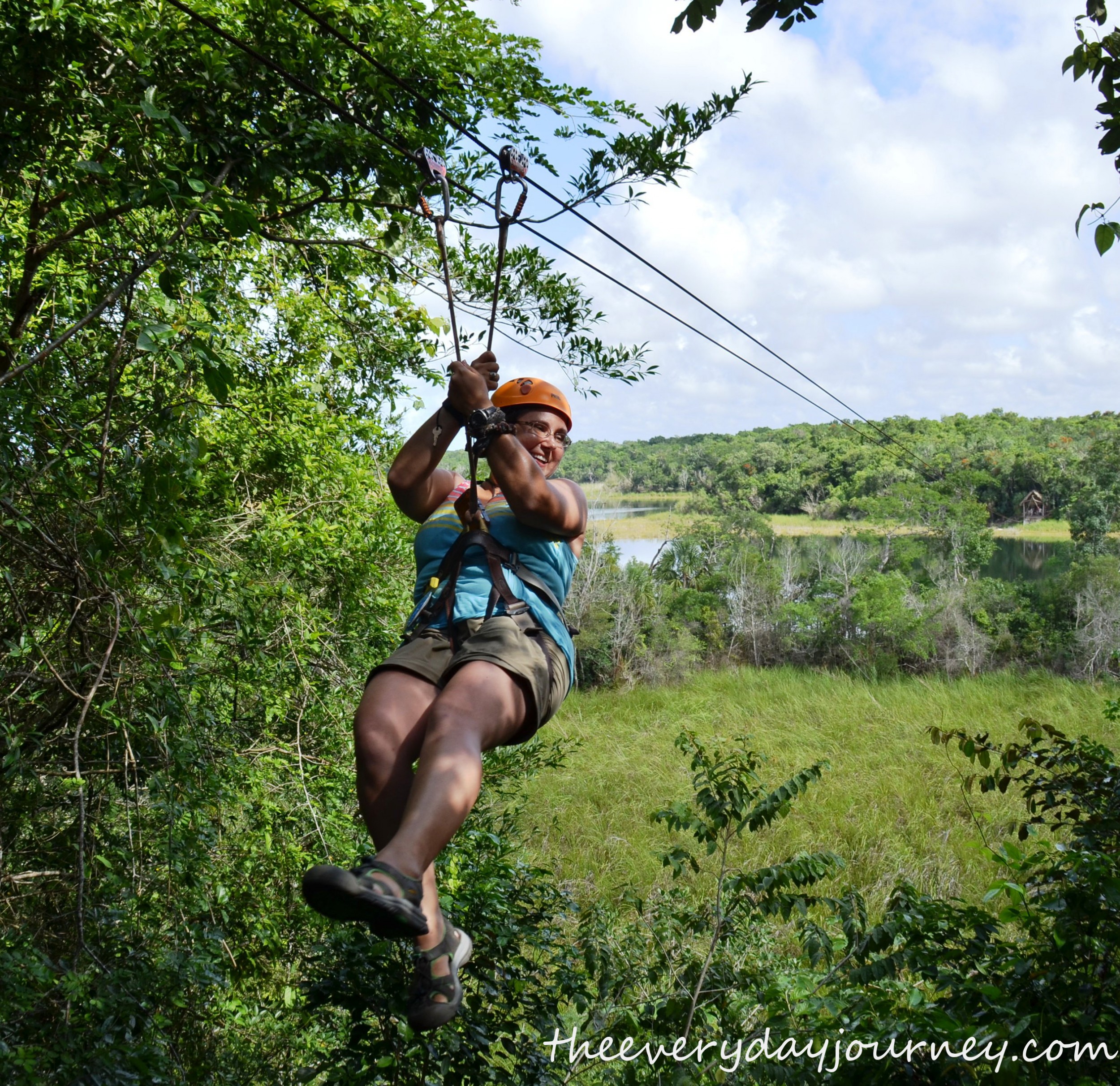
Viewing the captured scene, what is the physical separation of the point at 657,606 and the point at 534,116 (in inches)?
874

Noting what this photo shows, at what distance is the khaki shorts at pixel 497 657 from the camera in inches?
99.4

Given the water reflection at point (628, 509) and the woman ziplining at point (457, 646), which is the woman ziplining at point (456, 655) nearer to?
the woman ziplining at point (457, 646)

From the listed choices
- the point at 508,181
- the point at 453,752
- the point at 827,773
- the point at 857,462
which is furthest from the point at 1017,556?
the point at 453,752

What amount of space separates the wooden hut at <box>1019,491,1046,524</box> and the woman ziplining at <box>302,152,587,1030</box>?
50628 millimetres

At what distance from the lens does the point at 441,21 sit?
403 centimetres

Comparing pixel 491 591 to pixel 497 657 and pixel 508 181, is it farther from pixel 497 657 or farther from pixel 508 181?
pixel 508 181

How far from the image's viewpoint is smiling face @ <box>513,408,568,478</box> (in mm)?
3125

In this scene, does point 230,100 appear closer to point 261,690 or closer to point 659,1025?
point 261,690

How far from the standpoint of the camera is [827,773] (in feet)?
50.6

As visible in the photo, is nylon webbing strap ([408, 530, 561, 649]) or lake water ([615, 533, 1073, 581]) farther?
lake water ([615, 533, 1073, 581])

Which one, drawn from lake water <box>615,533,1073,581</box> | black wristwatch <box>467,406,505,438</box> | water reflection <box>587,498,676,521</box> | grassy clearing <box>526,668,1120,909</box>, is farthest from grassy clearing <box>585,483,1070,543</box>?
black wristwatch <box>467,406,505,438</box>

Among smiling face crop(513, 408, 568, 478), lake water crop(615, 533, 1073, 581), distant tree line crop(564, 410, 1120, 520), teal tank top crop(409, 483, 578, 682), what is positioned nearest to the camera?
teal tank top crop(409, 483, 578, 682)

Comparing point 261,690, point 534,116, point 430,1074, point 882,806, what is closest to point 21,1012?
point 430,1074

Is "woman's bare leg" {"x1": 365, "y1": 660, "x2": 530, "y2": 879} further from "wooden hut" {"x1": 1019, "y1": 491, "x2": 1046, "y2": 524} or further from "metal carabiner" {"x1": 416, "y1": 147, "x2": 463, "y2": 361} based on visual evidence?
"wooden hut" {"x1": 1019, "y1": 491, "x2": 1046, "y2": 524}
